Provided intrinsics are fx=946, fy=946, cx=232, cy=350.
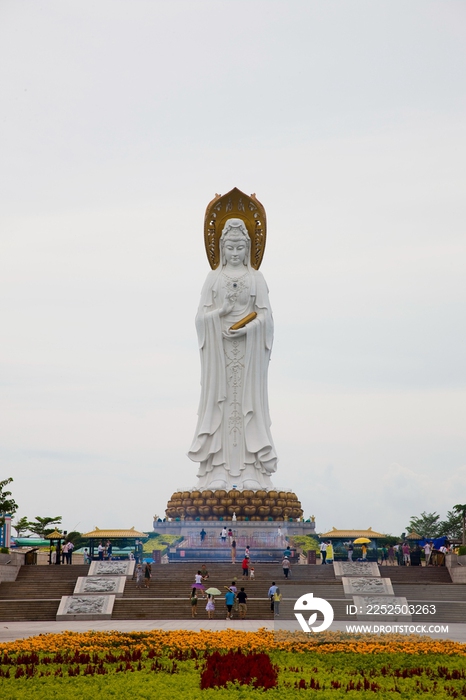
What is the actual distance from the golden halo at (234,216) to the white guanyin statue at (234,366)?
102 millimetres

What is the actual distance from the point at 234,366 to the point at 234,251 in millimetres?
4070

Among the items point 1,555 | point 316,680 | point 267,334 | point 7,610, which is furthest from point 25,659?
point 267,334

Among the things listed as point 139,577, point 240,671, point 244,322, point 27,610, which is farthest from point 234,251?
point 240,671

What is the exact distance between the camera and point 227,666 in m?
10.7

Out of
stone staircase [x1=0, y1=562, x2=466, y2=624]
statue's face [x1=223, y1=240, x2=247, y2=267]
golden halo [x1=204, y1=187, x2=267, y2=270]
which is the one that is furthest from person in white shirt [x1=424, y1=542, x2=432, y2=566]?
golden halo [x1=204, y1=187, x2=267, y2=270]

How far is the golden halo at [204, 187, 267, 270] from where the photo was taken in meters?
33.4

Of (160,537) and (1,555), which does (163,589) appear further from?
(160,537)

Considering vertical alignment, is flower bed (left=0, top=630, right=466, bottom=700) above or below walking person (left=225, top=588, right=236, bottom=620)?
below

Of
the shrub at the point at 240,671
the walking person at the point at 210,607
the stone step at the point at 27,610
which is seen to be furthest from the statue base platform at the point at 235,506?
the shrub at the point at 240,671

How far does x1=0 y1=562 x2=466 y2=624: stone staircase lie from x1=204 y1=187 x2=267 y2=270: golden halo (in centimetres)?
1273

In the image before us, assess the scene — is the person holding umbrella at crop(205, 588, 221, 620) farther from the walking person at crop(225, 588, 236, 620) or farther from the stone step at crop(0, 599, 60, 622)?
the stone step at crop(0, 599, 60, 622)

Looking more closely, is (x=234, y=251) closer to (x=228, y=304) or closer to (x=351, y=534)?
(x=228, y=304)

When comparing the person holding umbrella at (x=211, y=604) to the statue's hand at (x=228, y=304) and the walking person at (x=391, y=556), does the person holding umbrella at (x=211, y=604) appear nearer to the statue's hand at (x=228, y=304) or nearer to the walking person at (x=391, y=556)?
the walking person at (x=391, y=556)

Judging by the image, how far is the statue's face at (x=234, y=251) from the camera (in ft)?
109
